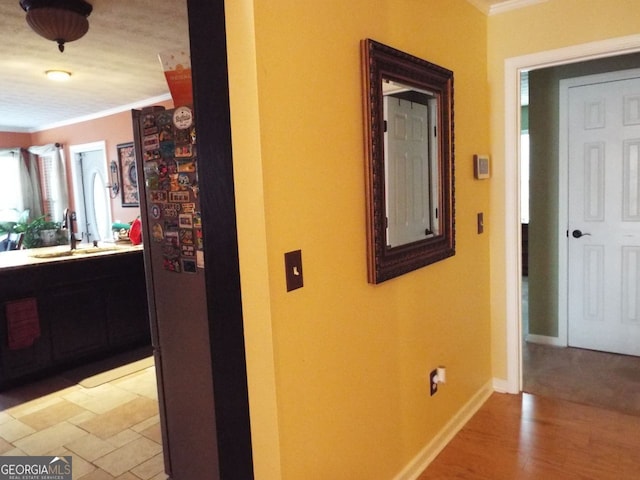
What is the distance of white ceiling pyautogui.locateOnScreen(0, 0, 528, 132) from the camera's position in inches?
109

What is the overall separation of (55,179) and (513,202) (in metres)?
6.80

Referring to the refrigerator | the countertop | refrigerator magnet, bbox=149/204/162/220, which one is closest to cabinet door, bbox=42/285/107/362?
the countertop

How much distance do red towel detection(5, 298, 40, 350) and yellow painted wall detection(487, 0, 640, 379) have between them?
319 cm

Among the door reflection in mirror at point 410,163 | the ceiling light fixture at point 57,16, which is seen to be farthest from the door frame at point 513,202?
the ceiling light fixture at point 57,16

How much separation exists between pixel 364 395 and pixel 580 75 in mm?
3062

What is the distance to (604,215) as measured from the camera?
3432 millimetres

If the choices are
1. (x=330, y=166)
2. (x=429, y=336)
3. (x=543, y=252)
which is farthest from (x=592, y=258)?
(x=330, y=166)

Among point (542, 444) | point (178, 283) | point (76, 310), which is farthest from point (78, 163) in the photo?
point (542, 444)

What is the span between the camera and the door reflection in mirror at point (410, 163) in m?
1.86

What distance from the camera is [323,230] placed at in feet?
4.99

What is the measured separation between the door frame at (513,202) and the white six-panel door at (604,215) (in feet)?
3.50

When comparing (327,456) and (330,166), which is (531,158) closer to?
(330,166)

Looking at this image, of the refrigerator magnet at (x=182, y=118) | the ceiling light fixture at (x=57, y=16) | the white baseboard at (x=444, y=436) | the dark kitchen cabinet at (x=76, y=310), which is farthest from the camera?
the dark kitchen cabinet at (x=76, y=310)

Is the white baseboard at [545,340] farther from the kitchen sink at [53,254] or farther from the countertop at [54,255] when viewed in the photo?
the kitchen sink at [53,254]
